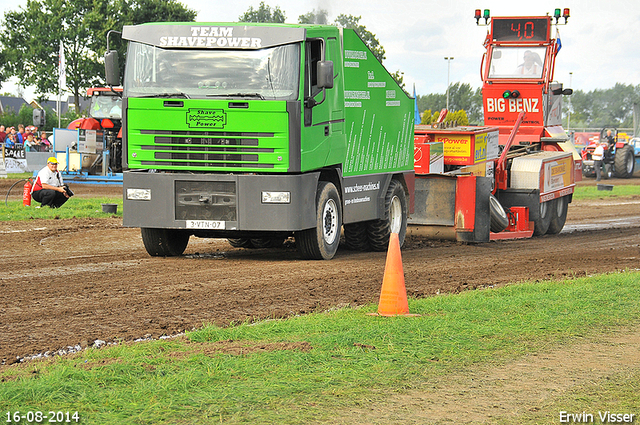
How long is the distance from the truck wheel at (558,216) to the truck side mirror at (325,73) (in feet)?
26.3

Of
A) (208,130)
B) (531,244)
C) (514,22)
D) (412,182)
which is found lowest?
(531,244)

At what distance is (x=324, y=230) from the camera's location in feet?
36.8

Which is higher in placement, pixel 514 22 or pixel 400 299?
pixel 514 22

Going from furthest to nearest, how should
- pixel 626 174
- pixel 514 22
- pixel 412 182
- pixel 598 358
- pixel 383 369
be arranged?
pixel 626 174 → pixel 514 22 → pixel 412 182 → pixel 598 358 → pixel 383 369

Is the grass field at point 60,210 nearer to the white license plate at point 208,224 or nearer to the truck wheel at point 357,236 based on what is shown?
the truck wheel at point 357,236

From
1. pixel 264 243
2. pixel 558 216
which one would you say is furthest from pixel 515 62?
pixel 264 243

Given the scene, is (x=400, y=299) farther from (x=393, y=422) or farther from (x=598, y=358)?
(x=393, y=422)

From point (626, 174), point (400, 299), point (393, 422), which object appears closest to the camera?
point (393, 422)

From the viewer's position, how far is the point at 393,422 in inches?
177

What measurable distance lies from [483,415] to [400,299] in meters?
2.77

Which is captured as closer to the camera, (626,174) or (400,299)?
(400,299)

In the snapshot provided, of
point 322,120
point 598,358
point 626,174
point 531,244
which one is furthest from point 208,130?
point 626,174

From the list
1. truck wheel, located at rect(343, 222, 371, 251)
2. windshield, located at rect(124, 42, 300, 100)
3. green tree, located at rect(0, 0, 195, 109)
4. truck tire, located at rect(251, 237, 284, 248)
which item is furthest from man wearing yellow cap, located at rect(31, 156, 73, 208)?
green tree, located at rect(0, 0, 195, 109)

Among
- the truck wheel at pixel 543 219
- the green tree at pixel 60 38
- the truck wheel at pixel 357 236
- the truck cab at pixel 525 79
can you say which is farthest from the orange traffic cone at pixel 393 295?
the green tree at pixel 60 38
